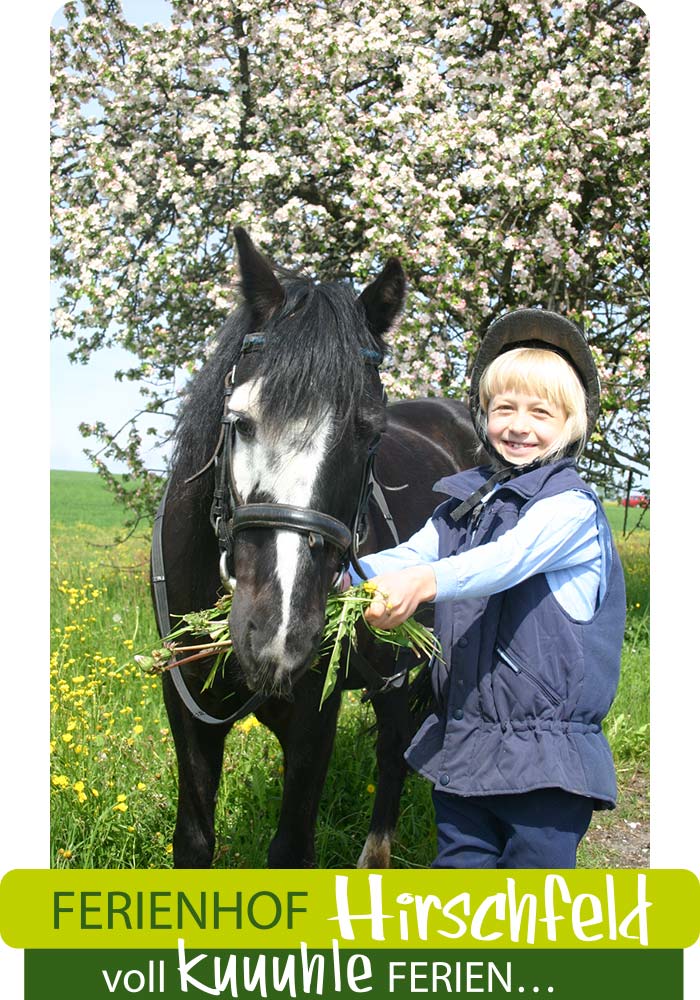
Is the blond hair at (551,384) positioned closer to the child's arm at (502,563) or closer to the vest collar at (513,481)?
the vest collar at (513,481)

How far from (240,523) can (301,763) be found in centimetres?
106

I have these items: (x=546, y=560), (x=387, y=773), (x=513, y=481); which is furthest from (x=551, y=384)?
(x=387, y=773)

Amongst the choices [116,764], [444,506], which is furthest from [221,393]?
[116,764]

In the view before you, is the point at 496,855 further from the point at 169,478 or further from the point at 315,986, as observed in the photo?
the point at 169,478

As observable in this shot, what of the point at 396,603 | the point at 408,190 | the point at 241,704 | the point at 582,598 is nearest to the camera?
the point at 396,603

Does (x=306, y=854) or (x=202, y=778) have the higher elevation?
(x=202, y=778)

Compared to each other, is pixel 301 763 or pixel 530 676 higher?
pixel 530 676

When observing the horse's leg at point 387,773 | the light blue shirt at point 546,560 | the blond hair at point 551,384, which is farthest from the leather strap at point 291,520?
the horse's leg at point 387,773

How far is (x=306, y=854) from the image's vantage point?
282 cm

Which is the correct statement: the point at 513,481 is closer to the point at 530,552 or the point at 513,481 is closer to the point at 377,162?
the point at 530,552

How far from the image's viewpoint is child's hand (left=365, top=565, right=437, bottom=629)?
1.97 metres

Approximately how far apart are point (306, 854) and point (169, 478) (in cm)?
129

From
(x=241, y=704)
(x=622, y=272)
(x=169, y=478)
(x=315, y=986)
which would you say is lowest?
(x=315, y=986)

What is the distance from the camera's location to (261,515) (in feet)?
6.54
